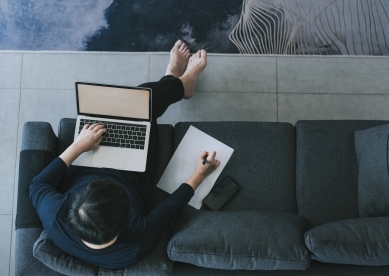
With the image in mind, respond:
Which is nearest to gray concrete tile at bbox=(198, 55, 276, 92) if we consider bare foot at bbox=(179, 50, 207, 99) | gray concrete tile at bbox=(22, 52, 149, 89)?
bare foot at bbox=(179, 50, 207, 99)

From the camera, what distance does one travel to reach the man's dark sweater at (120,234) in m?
1.57

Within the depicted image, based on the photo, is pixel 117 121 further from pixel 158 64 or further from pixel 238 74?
pixel 238 74

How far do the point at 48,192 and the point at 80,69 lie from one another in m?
0.97

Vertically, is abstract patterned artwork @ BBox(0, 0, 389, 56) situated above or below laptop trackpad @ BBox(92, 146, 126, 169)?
above

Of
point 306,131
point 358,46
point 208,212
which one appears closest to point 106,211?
point 208,212

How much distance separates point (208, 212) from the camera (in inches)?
70.6

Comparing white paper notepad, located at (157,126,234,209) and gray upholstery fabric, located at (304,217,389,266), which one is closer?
gray upholstery fabric, located at (304,217,389,266)

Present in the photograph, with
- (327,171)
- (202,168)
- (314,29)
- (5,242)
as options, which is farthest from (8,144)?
(314,29)

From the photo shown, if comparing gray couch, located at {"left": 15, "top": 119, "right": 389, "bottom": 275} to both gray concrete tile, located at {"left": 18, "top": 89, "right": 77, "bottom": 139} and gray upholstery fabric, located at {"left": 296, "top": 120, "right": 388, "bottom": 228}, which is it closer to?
gray upholstery fabric, located at {"left": 296, "top": 120, "right": 388, "bottom": 228}

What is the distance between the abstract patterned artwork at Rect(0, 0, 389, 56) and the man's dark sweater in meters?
0.96

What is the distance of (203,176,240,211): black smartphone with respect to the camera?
75.2 inches

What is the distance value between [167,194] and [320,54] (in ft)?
3.93

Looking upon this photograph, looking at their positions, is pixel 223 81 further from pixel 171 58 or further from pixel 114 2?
pixel 114 2

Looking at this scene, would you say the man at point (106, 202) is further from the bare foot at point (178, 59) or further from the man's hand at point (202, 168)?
the bare foot at point (178, 59)
